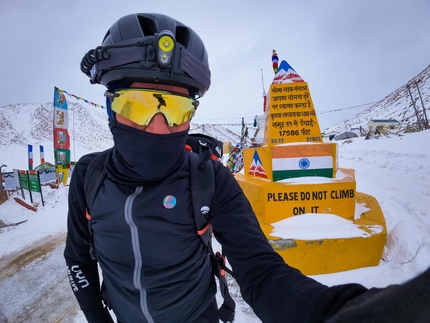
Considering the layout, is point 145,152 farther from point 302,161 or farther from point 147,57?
point 302,161

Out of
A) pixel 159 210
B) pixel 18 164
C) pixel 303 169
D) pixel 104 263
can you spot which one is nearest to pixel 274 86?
pixel 303 169

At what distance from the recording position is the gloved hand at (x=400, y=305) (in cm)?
42

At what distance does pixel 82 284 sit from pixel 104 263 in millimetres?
303

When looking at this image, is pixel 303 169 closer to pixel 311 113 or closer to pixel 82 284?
pixel 311 113

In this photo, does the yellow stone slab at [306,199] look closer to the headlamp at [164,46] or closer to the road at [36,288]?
the headlamp at [164,46]

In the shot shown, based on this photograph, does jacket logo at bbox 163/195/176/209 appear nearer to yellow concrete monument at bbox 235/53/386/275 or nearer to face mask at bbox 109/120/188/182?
face mask at bbox 109/120/188/182

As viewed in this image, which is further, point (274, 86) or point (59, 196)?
point (59, 196)

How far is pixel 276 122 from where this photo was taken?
362 centimetres

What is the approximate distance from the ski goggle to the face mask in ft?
0.24

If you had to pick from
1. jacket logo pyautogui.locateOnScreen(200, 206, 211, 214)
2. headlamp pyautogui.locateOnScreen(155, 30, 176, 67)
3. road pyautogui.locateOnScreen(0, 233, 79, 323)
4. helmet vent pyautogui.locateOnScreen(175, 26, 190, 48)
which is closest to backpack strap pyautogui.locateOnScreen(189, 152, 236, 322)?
jacket logo pyautogui.locateOnScreen(200, 206, 211, 214)

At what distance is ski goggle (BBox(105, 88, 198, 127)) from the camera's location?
46.3 inches

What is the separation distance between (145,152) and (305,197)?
2538mm

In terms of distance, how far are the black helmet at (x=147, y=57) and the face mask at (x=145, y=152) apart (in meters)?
0.29

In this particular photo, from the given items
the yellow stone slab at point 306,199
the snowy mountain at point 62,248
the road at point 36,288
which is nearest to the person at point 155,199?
the snowy mountain at point 62,248
